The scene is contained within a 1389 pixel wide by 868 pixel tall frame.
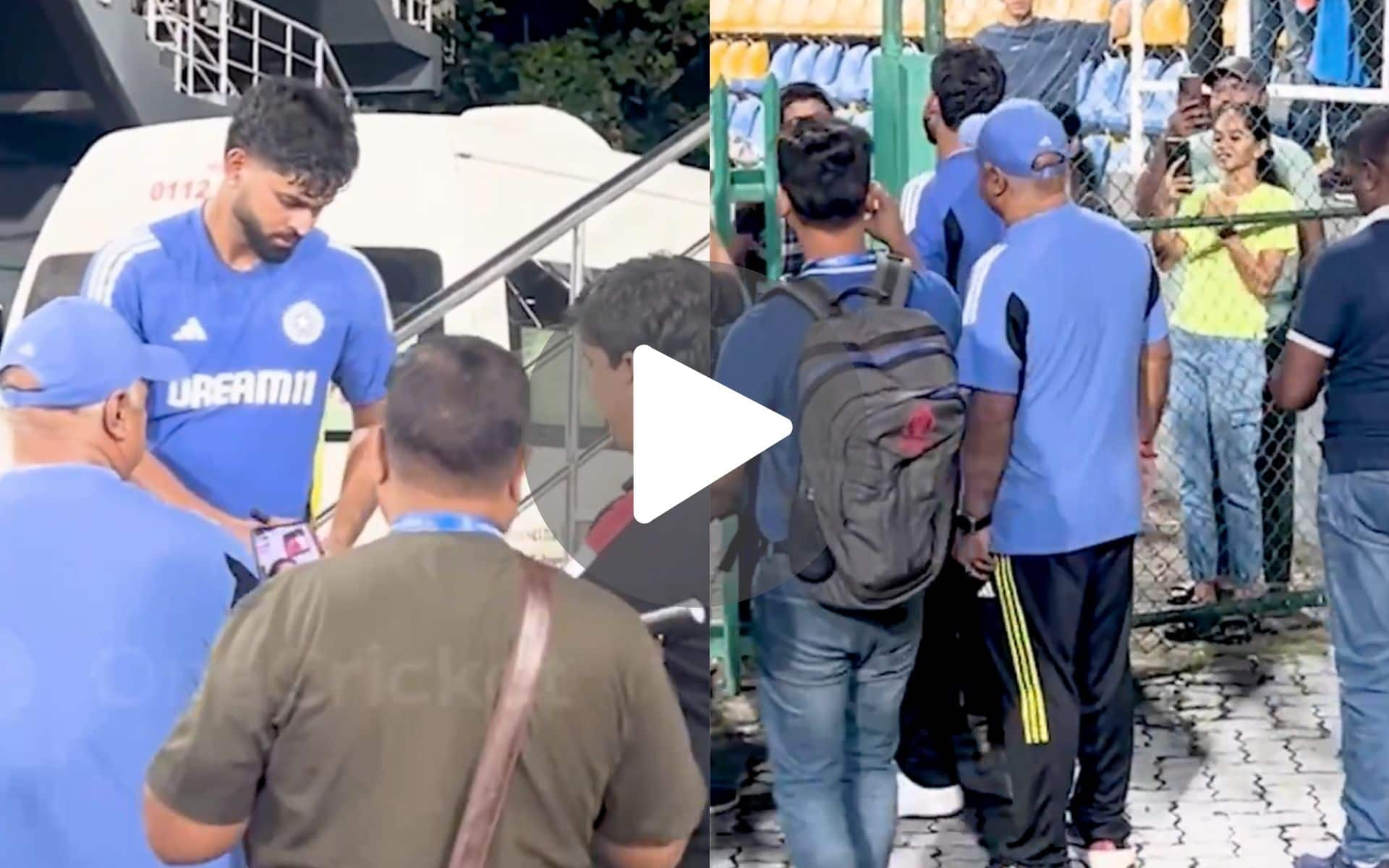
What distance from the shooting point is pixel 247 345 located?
2061mm

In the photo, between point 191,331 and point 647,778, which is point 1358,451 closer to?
point 647,778

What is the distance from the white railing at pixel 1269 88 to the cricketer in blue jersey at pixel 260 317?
6.92 ft

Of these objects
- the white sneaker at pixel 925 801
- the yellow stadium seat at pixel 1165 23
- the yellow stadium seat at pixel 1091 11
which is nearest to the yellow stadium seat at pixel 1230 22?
the yellow stadium seat at pixel 1165 23

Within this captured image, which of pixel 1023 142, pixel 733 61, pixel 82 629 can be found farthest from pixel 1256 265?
pixel 82 629

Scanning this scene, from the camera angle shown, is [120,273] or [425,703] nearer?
[425,703]

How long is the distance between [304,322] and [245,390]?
0.33 ft

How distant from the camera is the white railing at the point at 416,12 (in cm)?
206

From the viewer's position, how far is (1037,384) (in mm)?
2775

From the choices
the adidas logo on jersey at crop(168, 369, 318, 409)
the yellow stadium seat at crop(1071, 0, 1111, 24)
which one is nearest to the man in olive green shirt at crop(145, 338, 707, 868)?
the adidas logo on jersey at crop(168, 369, 318, 409)

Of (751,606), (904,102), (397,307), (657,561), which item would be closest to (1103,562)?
(751,606)

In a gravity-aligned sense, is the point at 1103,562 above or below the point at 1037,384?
below

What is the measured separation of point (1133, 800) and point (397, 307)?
1845 millimetres

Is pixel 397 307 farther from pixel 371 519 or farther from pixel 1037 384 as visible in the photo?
pixel 1037 384
